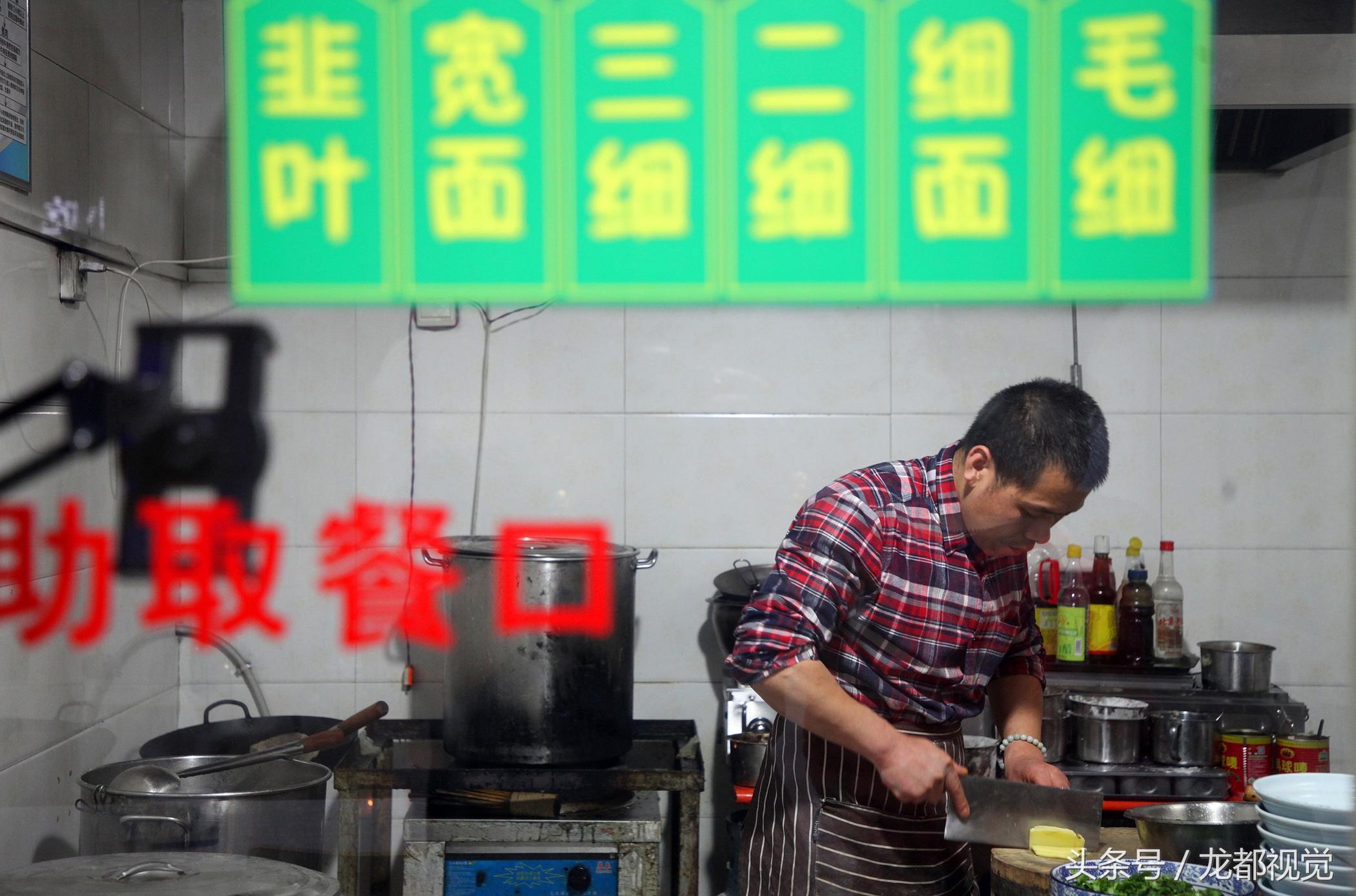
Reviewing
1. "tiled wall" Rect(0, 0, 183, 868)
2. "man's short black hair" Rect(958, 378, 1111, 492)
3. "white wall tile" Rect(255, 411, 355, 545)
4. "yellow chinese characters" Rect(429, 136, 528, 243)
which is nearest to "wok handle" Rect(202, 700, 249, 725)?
"tiled wall" Rect(0, 0, 183, 868)

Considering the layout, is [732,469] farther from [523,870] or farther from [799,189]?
[799,189]

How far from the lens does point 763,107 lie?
4.89 ft

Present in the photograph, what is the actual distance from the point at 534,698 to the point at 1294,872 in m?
1.16

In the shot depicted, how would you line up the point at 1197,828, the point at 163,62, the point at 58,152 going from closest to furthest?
the point at 1197,828 → the point at 58,152 → the point at 163,62

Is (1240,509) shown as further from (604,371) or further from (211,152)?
(211,152)

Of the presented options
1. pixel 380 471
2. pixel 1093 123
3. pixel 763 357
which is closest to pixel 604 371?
pixel 763 357

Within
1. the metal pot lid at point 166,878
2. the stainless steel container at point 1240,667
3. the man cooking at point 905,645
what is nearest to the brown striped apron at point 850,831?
the man cooking at point 905,645

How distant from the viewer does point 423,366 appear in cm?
245

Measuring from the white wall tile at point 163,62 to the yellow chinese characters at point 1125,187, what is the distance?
1.56 meters

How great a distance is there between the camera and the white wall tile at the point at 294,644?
2410 millimetres

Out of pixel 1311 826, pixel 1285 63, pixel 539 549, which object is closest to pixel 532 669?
pixel 539 549

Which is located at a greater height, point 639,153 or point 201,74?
point 201,74

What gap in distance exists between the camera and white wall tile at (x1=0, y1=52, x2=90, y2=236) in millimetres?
1738

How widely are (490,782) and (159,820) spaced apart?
516 millimetres
